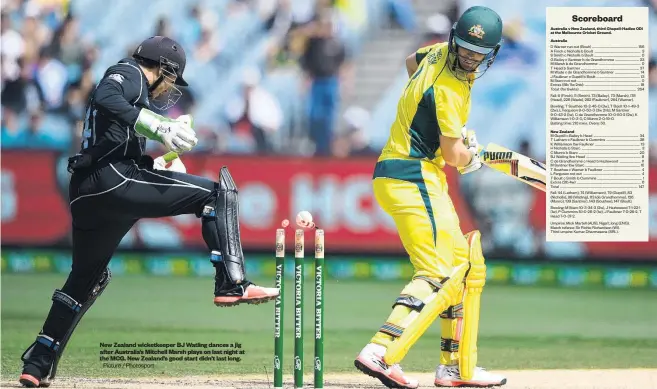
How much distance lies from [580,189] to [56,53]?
7932 mm

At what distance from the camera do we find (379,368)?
6160 mm

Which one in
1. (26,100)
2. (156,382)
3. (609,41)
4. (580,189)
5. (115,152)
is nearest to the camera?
(115,152)

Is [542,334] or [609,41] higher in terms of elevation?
[609,41]

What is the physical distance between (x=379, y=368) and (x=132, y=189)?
1672mm

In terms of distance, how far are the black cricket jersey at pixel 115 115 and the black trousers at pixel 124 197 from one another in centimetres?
8

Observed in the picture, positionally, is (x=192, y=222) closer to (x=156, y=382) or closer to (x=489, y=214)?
(x=489, y=214)

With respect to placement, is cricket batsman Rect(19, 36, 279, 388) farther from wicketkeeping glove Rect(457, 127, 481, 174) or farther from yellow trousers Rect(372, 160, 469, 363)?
wicketkeeping glove Rect(457, 127, 481, 174)

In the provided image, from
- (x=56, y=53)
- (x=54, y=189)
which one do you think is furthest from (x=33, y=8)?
(x=54, y=189)

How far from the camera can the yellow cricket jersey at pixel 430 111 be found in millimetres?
6328

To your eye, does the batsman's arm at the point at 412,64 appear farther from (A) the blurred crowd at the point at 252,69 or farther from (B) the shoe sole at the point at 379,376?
(A) the blurred crowd at the point at 252,69

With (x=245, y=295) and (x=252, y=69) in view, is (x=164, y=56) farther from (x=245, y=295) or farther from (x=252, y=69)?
(x=252, y=69)

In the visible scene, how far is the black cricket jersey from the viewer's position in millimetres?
6121

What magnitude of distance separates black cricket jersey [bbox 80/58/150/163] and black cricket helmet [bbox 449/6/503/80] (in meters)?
1.76

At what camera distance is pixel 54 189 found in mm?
14164
